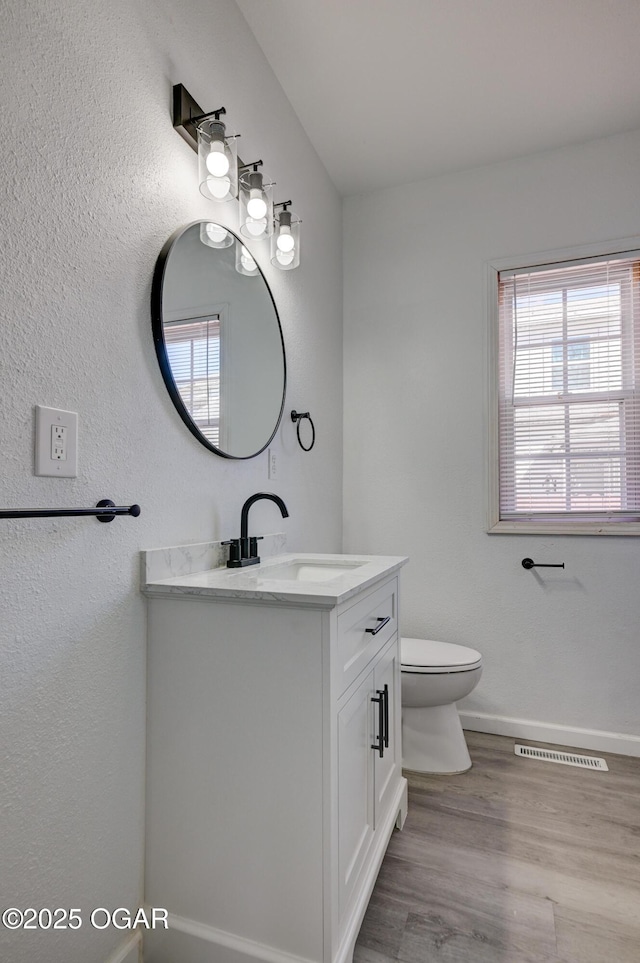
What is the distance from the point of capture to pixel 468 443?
2465 mm

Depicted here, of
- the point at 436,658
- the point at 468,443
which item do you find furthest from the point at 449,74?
the point at 436,658

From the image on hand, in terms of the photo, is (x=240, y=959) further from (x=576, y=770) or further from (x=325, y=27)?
(x=325, y=27)

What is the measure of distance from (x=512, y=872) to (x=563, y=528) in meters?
1.34

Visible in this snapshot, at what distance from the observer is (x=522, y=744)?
2260mm

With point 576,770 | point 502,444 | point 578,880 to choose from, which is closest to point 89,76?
point 502,444

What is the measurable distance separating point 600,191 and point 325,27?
4.47ft

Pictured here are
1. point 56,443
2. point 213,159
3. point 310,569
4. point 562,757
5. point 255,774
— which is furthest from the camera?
point 562,757

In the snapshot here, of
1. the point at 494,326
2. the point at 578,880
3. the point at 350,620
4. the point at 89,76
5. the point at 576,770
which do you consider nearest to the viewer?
the point at 89,76

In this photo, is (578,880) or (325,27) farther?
(325,27)

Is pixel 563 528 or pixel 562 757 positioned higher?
pixel 563 528

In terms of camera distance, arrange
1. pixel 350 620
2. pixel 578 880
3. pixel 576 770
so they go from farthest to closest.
Result: pixel 576 770, pixel 578 880, pixel 350 620

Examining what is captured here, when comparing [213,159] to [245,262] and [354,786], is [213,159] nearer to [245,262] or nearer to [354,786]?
[245,262]

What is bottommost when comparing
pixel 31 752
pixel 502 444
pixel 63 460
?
pixel 31 752

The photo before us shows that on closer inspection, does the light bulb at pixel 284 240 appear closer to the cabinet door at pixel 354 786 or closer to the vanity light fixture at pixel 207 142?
the vanity light fixture at pixel 207 142
